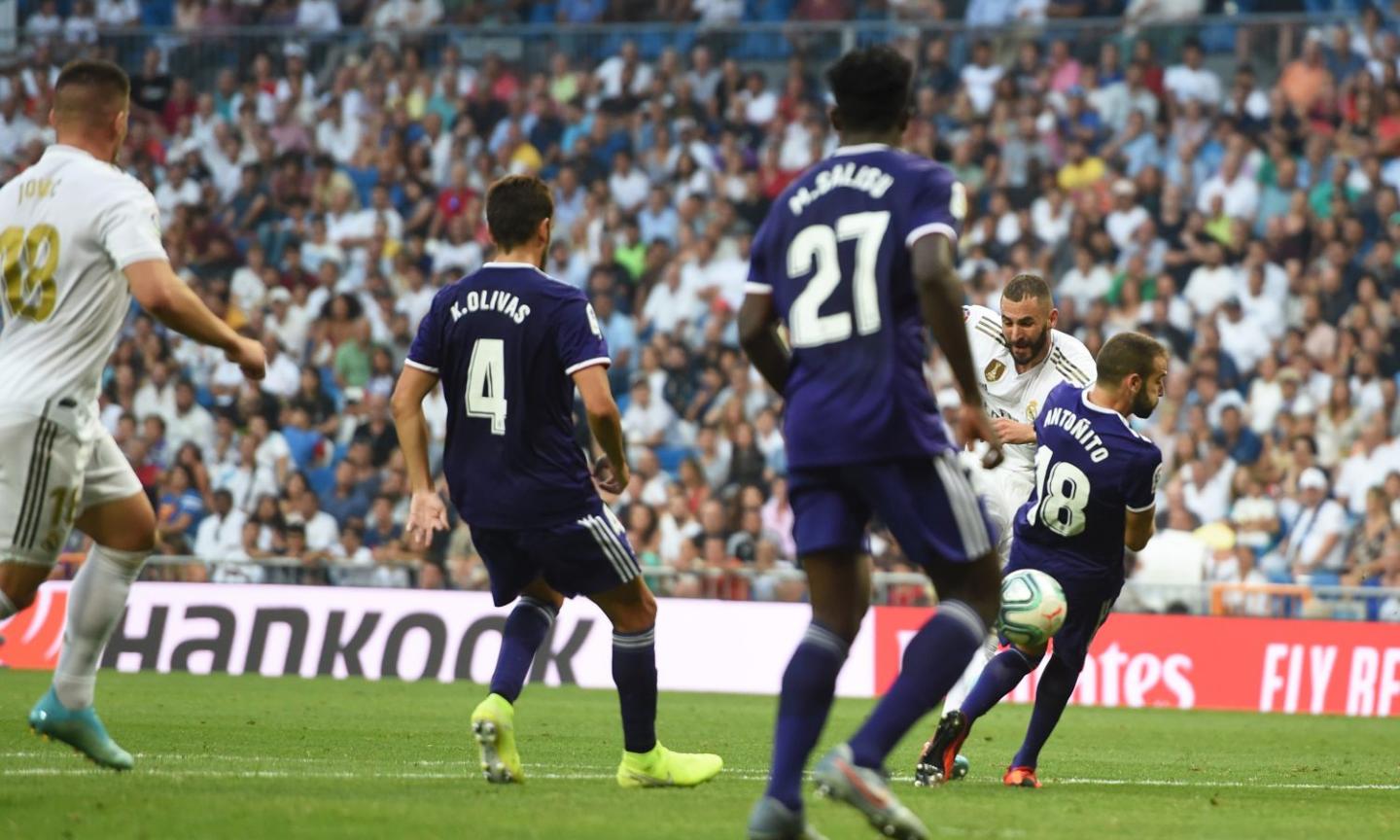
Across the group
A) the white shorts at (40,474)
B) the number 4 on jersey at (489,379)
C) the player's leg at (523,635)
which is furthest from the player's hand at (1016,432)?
the white shorts at (40,474)

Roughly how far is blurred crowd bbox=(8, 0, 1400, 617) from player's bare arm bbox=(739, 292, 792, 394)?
11755 millimetres

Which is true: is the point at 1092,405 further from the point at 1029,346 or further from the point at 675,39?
the point at 675,39

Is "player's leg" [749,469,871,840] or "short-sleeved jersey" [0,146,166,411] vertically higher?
"short-sleeved jersey" [0,146,166,411]

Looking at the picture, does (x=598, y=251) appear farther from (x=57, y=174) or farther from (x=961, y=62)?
(x=57, y=174)

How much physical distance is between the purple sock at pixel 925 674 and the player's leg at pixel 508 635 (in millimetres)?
2139

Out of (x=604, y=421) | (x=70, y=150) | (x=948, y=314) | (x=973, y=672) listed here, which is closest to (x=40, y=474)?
(x=70, y=150)

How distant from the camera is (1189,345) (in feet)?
69.2

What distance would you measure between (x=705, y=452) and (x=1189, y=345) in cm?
510

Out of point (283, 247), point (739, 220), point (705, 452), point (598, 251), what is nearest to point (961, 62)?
point (739, 220)

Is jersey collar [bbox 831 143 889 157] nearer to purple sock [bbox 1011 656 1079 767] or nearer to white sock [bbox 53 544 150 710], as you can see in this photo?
white sock [bbox 53 544 150 710]

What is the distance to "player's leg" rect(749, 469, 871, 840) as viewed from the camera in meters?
6.18

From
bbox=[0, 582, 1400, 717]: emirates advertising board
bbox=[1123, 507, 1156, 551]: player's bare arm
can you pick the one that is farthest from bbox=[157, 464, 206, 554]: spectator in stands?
bbox=[1123, 507, 1156, 551]: player's bare arm

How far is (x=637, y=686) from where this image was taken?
8.16 meters

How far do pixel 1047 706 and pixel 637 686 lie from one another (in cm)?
196
